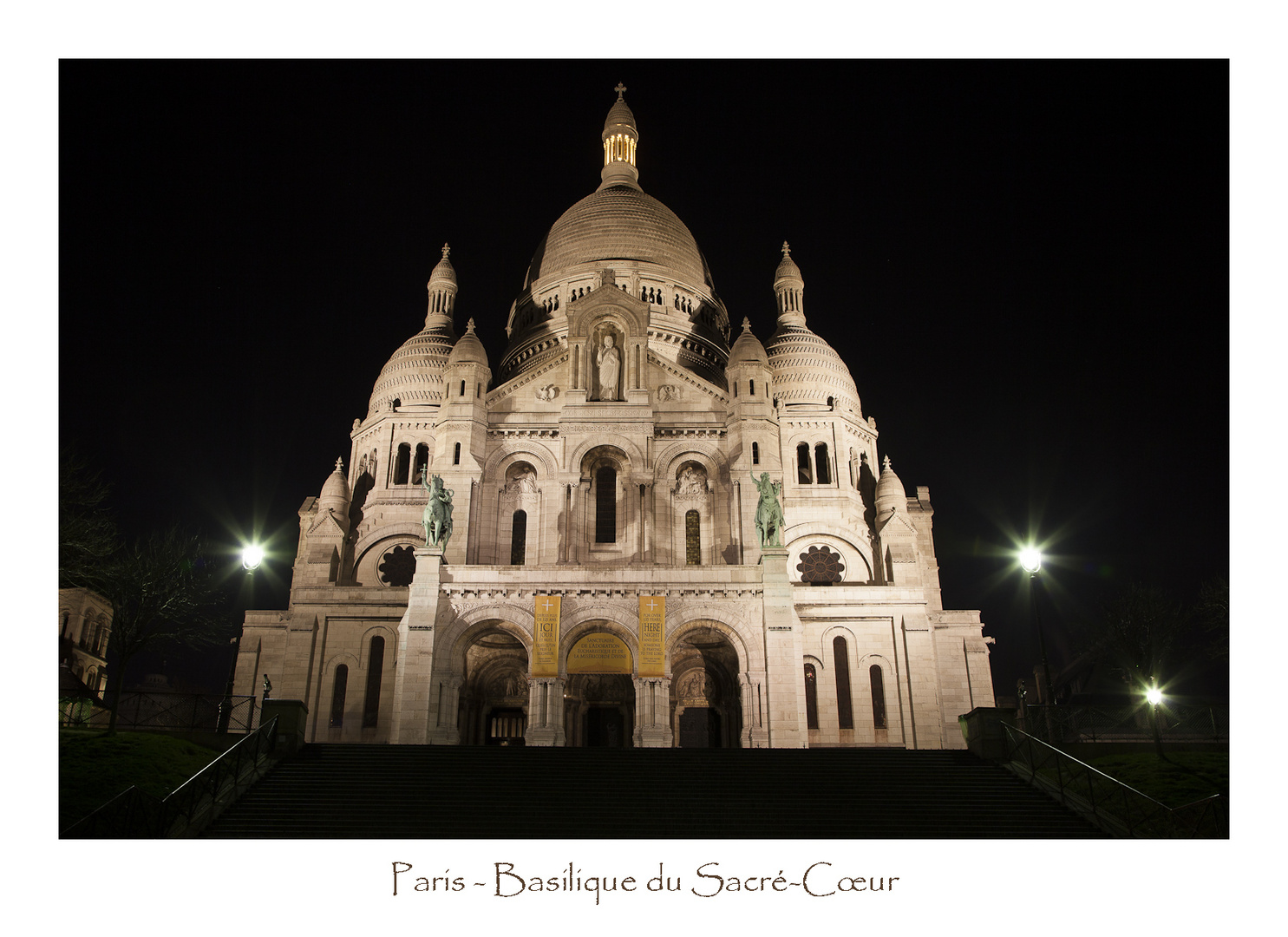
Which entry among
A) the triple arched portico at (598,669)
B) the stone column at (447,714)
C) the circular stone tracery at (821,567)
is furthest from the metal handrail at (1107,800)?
the circular stone tracery at (821,567)

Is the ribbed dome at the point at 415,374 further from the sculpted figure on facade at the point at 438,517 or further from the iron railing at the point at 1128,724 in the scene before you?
the iron railing at the point at 1128,724

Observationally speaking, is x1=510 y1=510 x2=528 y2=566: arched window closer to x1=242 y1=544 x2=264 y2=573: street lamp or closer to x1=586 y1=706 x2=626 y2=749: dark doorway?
x1=586 y1=706 x2=626 y2=749: dark doorway

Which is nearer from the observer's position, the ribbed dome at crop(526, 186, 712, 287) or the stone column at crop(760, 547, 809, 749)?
the stone column at crop(760, 547, 809, 749)

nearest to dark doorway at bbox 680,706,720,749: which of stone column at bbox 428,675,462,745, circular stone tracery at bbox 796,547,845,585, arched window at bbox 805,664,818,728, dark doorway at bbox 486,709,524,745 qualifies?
arched window at bbox 805,664,818,728

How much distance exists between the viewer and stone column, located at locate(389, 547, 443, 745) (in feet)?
103

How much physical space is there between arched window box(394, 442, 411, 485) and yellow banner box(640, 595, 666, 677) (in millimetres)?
21865

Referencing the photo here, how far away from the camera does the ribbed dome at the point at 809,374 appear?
5241cm

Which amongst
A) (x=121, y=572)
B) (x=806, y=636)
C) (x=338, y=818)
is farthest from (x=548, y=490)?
(x=338, y=818)

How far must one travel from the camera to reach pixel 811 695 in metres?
40.7

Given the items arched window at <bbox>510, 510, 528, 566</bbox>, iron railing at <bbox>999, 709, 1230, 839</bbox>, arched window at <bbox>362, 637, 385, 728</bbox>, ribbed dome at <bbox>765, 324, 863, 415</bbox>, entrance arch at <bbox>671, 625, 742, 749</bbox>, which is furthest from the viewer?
ribbed dome at <bbox>765, 324, 863, 415</bbox>

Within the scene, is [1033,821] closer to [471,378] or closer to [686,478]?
[686,478]

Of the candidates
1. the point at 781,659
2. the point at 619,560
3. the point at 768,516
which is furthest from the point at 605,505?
the point at 781,659

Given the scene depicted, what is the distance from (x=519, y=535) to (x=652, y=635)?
966 cm

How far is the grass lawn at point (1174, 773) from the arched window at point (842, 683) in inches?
671
